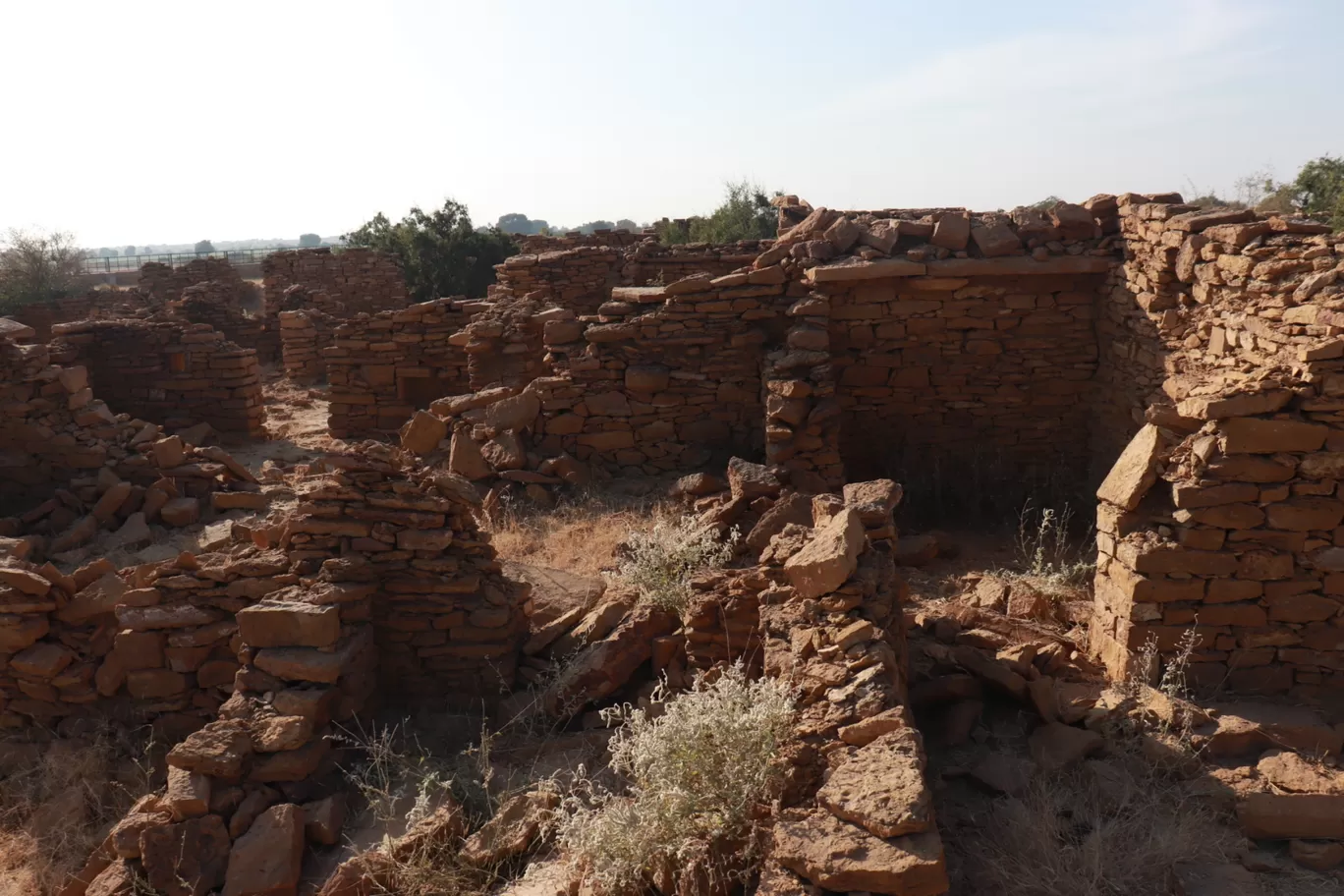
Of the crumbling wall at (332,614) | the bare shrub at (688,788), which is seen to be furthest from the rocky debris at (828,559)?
the crumbling wall at (332,614)

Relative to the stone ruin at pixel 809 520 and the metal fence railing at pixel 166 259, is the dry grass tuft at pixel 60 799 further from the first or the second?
the metal fence railing at pixel 166 259

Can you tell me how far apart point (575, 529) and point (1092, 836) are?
517cm

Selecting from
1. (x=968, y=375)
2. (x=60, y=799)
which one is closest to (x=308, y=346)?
(x=968, y=375)

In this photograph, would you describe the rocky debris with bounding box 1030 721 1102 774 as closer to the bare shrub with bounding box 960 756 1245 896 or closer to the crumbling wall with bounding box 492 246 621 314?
the bare shrub with bounding box 960 756 1245 896

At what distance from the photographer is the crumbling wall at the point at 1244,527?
5.02 metres

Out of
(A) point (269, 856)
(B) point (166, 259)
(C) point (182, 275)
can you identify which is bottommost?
(A) point (269, 856)

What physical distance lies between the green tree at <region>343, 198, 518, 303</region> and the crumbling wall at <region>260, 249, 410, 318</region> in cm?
149

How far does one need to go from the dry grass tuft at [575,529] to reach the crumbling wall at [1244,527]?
141 inches

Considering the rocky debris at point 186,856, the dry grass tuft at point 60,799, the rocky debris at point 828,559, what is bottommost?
the dry grass tuft at point 60,799

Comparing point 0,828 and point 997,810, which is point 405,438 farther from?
point 997,810

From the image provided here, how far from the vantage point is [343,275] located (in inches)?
819

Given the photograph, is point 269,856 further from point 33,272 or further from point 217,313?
point 33,272

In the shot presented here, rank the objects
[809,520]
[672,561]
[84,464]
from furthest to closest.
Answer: [84,464]
[672,561]
[809,520]

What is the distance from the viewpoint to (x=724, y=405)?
9516 mm
